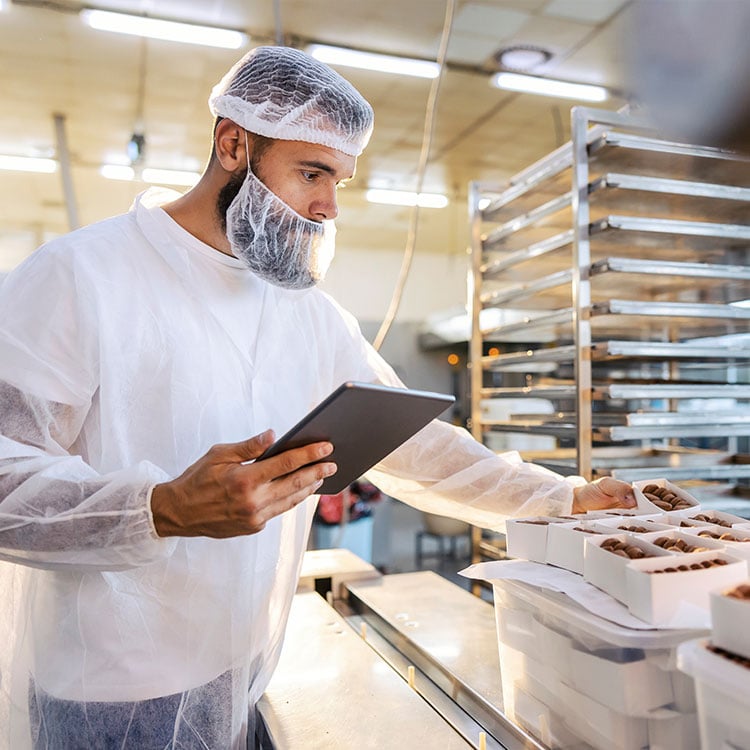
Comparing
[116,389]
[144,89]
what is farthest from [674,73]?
[144,89]

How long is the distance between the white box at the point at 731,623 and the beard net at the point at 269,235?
3.05ft

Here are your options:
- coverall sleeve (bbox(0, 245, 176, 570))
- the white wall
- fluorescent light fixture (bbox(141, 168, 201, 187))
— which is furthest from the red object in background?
the white wall

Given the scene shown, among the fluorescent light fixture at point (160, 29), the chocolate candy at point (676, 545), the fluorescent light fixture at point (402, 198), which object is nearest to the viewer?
the chocolate candy at point (676, 545)

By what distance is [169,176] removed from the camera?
23.1 ft

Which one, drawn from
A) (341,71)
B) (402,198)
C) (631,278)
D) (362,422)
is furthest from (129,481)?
(402,198)

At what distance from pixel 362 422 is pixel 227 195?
0.60 m

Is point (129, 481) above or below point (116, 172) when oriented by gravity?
below

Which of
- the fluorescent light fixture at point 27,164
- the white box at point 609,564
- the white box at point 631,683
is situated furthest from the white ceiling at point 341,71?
the white box at point 631,683

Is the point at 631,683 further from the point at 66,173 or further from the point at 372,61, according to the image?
the point at 66,173

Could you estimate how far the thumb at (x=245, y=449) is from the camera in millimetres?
936

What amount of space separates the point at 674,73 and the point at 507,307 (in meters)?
1.36

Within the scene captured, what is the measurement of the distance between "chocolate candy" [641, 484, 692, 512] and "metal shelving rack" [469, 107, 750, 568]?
61cm

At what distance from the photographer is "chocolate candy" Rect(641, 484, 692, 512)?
124cm

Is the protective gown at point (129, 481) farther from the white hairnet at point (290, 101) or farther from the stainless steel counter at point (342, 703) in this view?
the white hairnet at point (290, 101)
